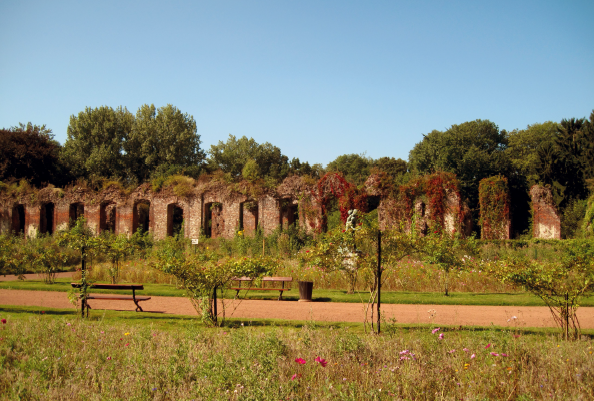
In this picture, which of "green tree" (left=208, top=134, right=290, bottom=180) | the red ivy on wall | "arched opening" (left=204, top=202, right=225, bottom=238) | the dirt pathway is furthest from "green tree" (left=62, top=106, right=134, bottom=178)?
the dirt pathway

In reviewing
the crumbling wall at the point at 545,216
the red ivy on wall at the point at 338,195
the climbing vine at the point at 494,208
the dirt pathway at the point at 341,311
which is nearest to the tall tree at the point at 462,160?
the climbing vine at the point at 494,208

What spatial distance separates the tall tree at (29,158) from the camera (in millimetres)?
34594

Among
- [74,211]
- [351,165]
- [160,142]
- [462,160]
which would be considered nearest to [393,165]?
[351,165]

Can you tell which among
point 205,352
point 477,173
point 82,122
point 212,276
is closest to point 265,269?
point 212,276

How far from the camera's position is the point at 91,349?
5766 mm

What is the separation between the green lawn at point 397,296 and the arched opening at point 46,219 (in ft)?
59.8

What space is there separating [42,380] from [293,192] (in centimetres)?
2043

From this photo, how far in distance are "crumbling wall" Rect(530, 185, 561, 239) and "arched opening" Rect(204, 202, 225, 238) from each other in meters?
17.6

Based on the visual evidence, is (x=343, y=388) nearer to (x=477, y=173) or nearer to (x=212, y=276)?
(x=212, y=276)

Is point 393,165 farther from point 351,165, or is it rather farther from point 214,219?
point 214,219

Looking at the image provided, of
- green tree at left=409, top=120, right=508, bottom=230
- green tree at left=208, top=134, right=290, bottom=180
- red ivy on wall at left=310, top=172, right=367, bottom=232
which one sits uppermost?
green tree at left=208, top=134, right=290, bottom=180

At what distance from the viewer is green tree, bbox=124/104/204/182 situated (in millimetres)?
42938

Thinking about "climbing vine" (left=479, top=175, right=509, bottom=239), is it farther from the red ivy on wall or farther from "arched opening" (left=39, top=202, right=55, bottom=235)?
"arched opening" (left=39, top=202, right=55, bottom=235)

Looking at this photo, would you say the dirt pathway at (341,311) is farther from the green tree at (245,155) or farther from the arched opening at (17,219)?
the green tree at (245,155)
